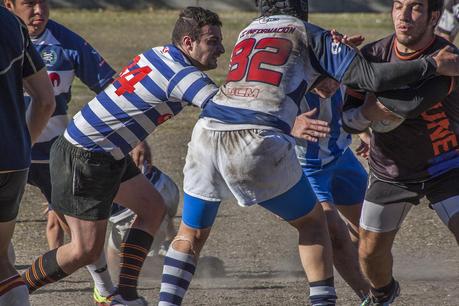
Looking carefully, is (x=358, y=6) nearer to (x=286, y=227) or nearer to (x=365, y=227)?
(x=286, y=227)

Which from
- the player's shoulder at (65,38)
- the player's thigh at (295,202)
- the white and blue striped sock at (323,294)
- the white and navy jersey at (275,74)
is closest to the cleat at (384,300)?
the white and blue striped sock at (323,294)

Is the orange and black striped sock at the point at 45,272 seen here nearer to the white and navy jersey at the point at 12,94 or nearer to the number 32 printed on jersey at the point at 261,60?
the white and navy jersey at the point at 12,94

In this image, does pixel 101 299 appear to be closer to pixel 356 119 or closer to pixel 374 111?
pixel 356 119

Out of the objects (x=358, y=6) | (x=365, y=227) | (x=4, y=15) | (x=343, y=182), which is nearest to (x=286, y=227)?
(x=343, y=182)

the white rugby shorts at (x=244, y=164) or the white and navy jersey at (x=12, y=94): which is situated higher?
the white and navy jersey at (x=12, y=94)

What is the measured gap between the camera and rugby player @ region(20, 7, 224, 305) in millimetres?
5895

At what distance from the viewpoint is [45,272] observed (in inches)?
248

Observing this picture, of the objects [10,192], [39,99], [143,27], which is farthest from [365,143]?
[143,27]

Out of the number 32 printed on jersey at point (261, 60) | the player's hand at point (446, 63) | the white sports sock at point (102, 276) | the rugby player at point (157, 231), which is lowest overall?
the rugby player at point (157, 231)

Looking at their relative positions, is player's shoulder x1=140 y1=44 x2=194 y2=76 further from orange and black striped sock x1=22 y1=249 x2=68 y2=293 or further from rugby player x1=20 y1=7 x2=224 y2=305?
orange and black striped sock x1=22 y1=249 x2=68 y2=293

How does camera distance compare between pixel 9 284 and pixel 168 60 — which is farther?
pixel 168 60

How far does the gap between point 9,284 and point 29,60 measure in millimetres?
1047

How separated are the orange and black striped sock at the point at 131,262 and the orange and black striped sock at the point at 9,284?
137 centimetres

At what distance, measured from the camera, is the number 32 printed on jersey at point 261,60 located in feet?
18.0
